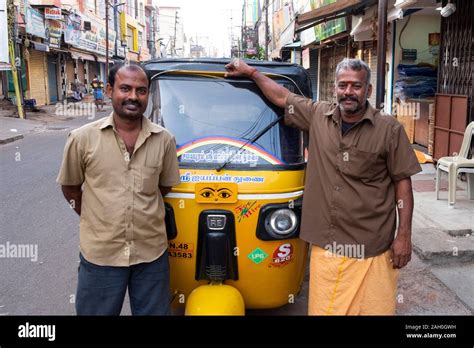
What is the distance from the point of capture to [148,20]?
73000mm

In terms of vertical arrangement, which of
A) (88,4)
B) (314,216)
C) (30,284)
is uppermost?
(88,4)

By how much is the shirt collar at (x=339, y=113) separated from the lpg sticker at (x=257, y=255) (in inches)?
38.5

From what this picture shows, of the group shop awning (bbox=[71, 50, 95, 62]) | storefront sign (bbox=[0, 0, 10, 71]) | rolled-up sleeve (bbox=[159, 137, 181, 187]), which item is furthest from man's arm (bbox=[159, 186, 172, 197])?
shop awning (bbox=[71, 50, 95, 62])

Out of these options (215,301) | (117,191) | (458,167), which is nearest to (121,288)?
(117,191)

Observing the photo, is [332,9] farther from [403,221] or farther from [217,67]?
[403,221]

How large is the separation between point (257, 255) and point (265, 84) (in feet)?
3.68

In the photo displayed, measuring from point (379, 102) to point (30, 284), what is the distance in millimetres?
4629

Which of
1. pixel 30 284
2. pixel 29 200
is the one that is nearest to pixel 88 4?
pixel 29 200

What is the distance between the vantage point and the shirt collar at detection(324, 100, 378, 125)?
2680mm

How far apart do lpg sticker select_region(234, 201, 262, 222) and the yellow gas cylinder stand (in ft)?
1.49

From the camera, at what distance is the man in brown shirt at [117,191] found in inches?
95.8

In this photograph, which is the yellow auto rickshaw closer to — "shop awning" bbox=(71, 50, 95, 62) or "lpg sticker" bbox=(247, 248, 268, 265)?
"lpg sticker" bbox=(247, 248, 268, 265)

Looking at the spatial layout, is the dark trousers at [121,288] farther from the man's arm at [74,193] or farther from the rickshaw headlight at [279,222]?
the rickshaw headlight at [279,222]
